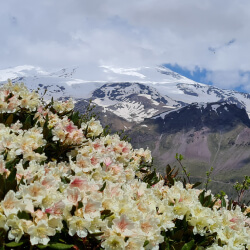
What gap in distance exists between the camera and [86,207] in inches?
87.6

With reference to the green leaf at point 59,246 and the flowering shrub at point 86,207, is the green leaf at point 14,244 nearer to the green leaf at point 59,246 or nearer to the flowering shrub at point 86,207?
the flowering shrub at point 86,207

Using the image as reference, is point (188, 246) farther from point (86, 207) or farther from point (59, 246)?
point (59, 246)

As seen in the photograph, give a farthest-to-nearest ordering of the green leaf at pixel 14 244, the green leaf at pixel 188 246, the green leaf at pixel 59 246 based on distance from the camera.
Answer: the green leaf at pixel 188 246, the green leaf at pixel 59 246, the green leaf at pixel 14 244

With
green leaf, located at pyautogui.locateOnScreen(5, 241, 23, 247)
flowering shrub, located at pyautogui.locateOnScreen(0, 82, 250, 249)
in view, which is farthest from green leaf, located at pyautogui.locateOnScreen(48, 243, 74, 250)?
green leaf, located at pyautogui.locateOnScreen(5, 241, 23, 247)

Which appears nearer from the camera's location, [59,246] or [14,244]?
[14,244]

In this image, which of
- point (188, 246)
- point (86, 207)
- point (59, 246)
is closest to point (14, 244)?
point (59, 246)

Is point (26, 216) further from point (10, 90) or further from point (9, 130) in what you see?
point (10, 90)

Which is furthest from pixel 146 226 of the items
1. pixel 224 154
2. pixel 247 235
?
pixel 224 154

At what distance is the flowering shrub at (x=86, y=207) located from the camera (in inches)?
81.0

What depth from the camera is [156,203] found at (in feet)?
9.20

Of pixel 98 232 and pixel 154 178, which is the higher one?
pixel 98 232

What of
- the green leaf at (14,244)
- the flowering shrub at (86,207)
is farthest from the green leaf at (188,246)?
the green leaf at (14,244)

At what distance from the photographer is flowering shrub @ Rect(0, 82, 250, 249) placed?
2057mm

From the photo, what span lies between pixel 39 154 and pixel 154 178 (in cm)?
213
